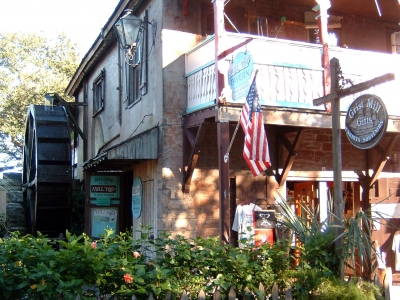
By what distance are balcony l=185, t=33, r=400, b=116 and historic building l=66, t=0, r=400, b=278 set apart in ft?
0.07

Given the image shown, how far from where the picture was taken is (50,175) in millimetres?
13461

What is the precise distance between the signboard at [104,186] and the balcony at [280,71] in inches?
129

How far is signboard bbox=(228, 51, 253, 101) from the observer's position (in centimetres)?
768

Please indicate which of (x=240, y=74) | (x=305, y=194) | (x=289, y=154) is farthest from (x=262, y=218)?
(x=240, y=74)

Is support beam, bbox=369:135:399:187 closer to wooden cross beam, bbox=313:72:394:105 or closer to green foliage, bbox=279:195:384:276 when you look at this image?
wooden cross beam, bbox=313:72:394:105

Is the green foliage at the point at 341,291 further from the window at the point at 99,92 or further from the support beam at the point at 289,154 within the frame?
the window at the point at 99,92

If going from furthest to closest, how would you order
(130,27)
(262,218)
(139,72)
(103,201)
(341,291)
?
(103,201), (139,72), (130,27), (262,218), (341,291)

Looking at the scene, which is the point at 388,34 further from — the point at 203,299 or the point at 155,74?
the point at 203,299

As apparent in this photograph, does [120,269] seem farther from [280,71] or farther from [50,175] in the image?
[50,175]

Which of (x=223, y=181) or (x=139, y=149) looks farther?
(x=139, y=149)

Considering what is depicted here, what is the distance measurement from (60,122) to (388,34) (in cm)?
879

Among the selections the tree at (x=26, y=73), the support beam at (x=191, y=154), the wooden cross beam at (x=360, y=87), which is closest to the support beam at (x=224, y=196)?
the support beam at (x=191, y=154)

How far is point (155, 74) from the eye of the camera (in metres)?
10.3

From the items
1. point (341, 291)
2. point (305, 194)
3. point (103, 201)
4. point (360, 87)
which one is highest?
point (360, 87)
